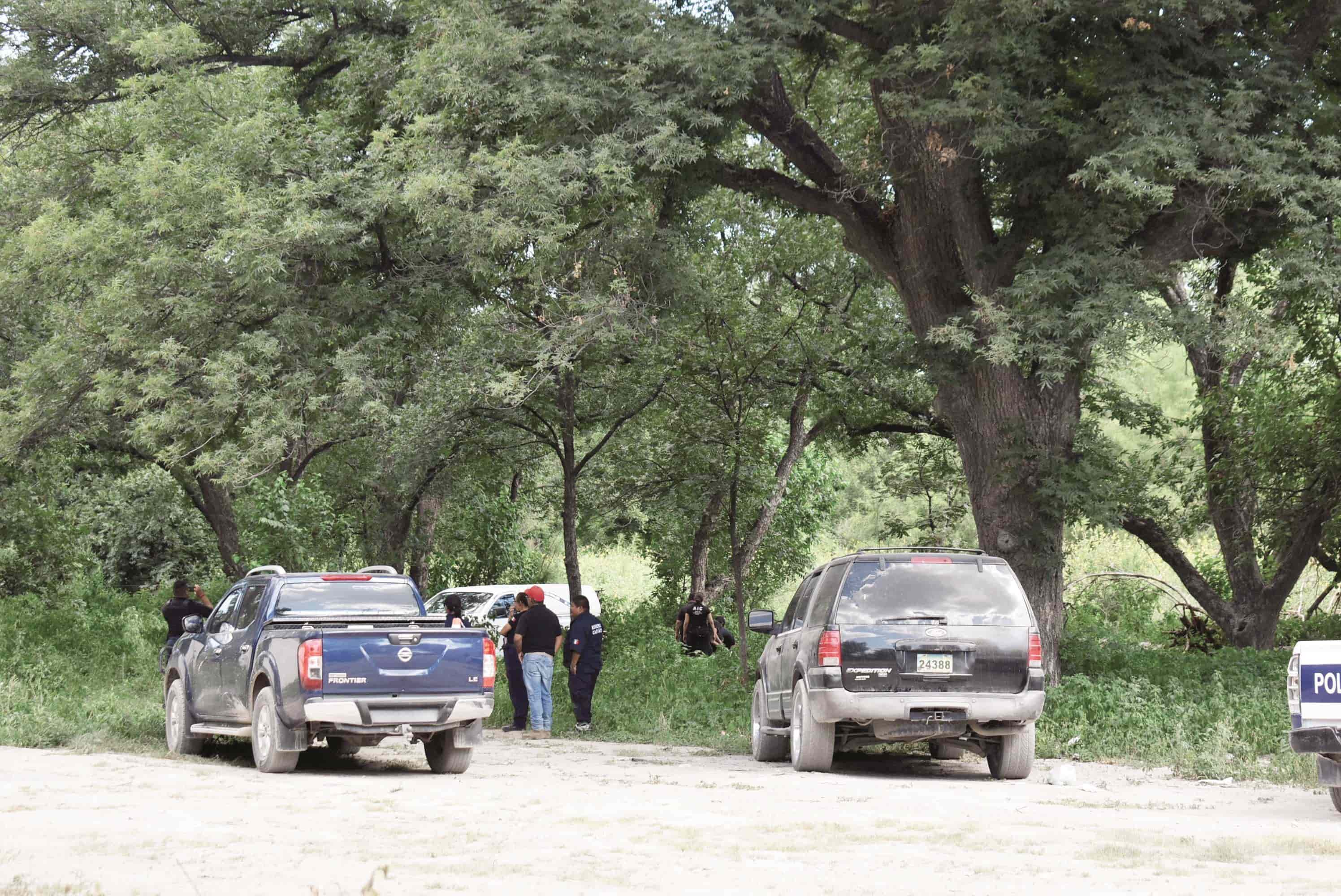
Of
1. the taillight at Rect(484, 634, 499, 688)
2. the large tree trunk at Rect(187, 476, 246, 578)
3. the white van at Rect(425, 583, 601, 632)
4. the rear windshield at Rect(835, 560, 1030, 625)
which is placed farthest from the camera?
the large tree trunk at Rect(187, 476, 246, 578)

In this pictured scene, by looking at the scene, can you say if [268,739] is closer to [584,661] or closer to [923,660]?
[584,661]

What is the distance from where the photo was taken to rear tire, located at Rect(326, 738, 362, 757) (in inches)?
599

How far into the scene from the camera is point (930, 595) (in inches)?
503

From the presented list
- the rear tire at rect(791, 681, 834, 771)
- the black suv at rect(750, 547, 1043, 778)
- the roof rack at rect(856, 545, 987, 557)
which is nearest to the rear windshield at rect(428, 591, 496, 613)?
the rear tire at rect(791, 681, 834, 771)

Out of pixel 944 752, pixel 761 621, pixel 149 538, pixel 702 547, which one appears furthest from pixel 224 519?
pixel 944 752

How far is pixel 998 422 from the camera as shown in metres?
17.8

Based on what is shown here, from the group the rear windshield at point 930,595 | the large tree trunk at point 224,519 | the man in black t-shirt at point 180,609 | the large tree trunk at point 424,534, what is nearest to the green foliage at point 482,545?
the large tree trunk at point 424,534

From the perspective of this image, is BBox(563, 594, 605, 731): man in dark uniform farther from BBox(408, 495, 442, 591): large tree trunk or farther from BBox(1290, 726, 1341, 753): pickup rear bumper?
BBox(408, 495, 442, 591): large tree trunk

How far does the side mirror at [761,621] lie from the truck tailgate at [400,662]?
8.48 ft

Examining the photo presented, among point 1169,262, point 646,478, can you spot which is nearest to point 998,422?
point 1169,262

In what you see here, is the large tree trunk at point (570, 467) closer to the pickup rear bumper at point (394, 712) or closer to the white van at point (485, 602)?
the white van at point (485, 602)

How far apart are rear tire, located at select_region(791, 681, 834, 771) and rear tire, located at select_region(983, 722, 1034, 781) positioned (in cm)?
141

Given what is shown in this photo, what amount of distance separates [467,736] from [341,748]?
2948 millimetres

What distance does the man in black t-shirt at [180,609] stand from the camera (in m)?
21.1
